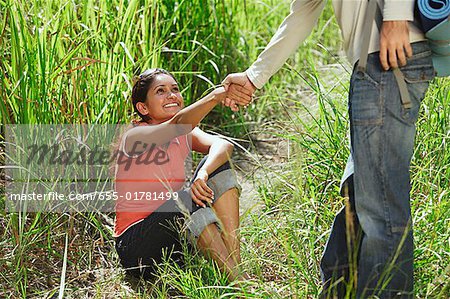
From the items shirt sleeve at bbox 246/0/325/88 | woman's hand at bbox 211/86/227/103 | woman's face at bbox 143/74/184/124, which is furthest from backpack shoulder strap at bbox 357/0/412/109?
woman's face at bbox 143/74/184/124

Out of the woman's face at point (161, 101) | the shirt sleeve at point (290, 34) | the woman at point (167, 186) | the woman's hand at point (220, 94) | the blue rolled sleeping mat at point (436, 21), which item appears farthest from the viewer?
the woman's face at point (161, 101)

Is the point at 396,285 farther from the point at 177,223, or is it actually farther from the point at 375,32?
the point at 177,223

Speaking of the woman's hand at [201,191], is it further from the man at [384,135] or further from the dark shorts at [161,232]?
the man at [384,135]

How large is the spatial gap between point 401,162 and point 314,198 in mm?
889

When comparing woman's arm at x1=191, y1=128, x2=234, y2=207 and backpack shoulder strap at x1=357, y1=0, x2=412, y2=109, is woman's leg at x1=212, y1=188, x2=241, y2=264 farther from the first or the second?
backpack shoulder strap at x1=357, y1=0, x2=412, y2=109

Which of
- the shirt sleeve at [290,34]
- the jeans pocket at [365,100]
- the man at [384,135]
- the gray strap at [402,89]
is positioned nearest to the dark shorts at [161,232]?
the shirt sleeve at [290,34]

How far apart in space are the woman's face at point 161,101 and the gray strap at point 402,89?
1252 mm

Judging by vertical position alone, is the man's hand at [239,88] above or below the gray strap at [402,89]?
below

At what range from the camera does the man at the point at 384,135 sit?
2.07m

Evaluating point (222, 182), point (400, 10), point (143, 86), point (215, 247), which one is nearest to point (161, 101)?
point (143, 86)

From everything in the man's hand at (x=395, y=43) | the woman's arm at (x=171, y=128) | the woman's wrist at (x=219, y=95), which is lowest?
the woman's arm at (x=171, y=128)

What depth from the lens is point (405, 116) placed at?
209 centimetres

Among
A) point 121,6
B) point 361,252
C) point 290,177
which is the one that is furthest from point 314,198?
point 121,6

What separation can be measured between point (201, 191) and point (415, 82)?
1073 mm
